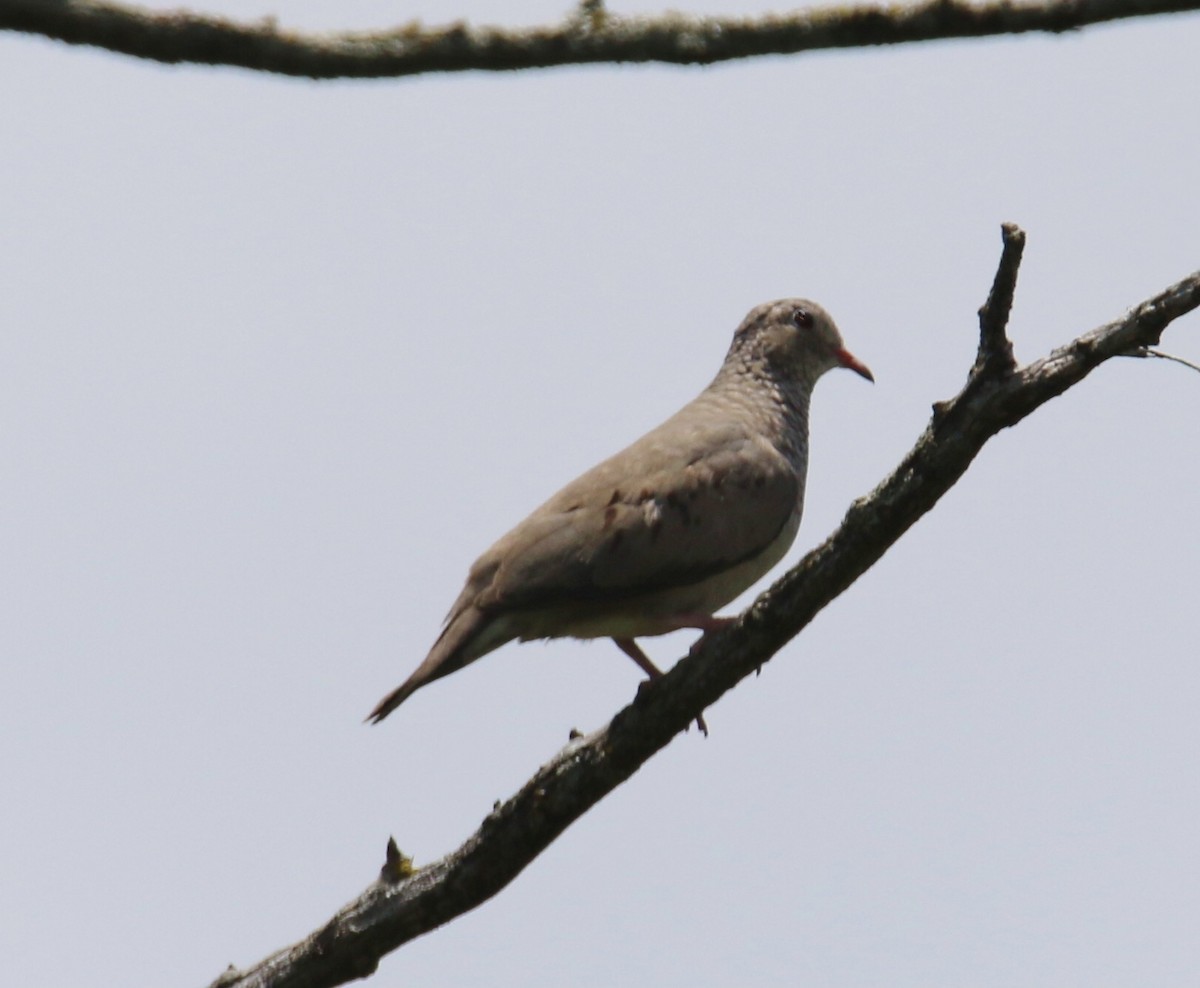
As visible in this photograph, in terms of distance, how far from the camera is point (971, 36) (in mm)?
2789

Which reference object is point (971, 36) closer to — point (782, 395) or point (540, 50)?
point (540, 50)

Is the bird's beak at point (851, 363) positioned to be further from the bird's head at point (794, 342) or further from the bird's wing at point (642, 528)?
the bird's wing at point (642, 528)

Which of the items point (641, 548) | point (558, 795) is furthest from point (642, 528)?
point (558, 795)

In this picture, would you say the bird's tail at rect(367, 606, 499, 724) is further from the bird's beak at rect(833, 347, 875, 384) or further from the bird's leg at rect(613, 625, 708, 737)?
the bird's beak at rect(833, 347, 875, 384)

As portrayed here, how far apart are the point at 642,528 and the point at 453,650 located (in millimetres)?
866

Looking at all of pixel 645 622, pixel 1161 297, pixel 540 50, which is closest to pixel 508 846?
pixel 645 622

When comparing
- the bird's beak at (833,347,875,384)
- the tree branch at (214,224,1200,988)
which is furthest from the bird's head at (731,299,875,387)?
the tree branch at (214,224,1200,988)

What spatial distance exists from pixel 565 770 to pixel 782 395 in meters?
3.14

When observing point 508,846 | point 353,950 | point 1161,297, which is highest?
point 1161,297

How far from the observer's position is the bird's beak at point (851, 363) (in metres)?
8.16

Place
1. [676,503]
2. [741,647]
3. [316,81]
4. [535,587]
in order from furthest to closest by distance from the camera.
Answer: [676,503], [535,587], [741,647], [316,81]

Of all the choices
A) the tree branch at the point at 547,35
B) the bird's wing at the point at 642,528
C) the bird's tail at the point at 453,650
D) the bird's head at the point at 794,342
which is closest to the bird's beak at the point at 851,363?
the bird's head at the point at 794,342

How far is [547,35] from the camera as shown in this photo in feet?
8.89

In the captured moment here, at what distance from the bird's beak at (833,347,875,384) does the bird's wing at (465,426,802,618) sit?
1417 mm
